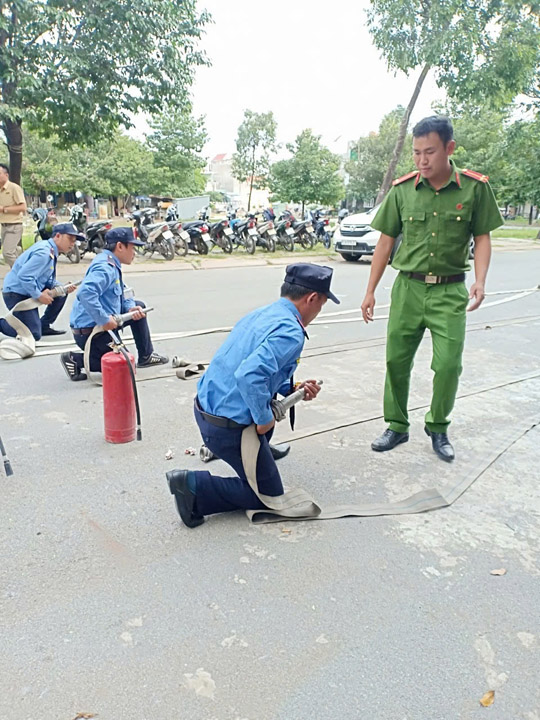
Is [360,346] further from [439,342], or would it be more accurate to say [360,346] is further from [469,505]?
[469,505]

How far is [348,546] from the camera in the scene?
2.81 metres

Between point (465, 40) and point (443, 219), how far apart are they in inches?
562

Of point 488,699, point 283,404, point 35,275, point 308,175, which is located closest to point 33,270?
point 35,275

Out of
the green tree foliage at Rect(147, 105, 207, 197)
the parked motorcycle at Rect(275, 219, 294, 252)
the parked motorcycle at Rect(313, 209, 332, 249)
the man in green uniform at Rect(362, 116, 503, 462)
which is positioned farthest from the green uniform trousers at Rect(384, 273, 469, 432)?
the green tree foliage at Rect(147, 105, 207, 197)

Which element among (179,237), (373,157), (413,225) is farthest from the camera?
(373,157)

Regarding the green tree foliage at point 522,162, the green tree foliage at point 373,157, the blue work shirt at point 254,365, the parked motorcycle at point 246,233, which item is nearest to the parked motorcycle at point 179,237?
the parked motorcycle at point 246,233

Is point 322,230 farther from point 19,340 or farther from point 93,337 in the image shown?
point 93,337

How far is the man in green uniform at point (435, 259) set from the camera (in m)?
3.48

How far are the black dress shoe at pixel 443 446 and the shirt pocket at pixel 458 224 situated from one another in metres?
1.21

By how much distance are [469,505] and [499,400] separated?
6.11 feet

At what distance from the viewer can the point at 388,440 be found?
153 inches

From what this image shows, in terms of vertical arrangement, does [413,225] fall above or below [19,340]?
above

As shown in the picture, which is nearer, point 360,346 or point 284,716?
point 284,716

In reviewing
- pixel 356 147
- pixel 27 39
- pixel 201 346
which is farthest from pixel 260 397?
pixel 356 147
